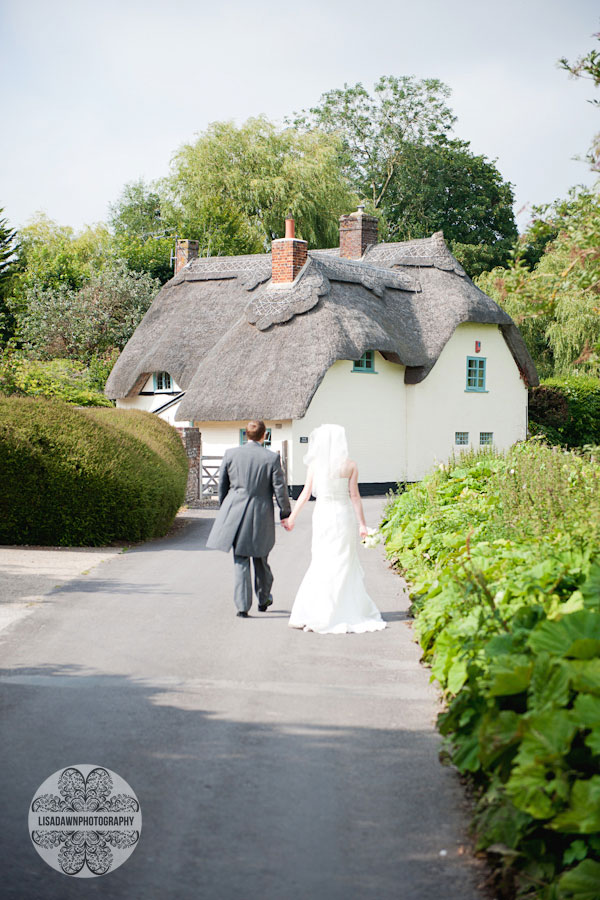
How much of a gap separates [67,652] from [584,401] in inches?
1334

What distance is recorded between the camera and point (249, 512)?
959 cm

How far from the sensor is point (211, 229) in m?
48.2

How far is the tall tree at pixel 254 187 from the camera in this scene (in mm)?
47562

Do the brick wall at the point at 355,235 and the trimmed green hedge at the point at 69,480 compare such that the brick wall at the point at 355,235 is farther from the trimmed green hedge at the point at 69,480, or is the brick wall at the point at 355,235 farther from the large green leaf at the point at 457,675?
the large green leaf at the point at 457,675

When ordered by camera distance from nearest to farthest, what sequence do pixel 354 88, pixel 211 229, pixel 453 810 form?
pixel 453 810
pixel 211 229
pixel 354 88

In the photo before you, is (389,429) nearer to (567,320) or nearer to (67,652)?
(567,320)

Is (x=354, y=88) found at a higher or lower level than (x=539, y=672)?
higher

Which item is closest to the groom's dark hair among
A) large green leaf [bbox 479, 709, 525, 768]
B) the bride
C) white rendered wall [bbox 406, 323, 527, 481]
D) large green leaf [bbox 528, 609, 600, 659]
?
the bride

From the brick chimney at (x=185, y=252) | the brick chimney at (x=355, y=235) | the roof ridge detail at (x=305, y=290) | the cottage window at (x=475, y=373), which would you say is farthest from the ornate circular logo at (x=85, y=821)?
the brick chimney at (x=185, y=252)

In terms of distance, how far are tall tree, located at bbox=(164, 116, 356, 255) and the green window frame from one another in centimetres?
1585

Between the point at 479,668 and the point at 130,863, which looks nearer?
the point at 130,863

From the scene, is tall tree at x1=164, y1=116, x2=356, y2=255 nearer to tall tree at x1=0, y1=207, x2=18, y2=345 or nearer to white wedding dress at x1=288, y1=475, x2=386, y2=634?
tall tree at x1=0, y1=207, x2=18, y2=345

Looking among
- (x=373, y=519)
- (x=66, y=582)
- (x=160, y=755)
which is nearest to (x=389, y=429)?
(x=373, y=519)

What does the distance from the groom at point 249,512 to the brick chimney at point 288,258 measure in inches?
808
